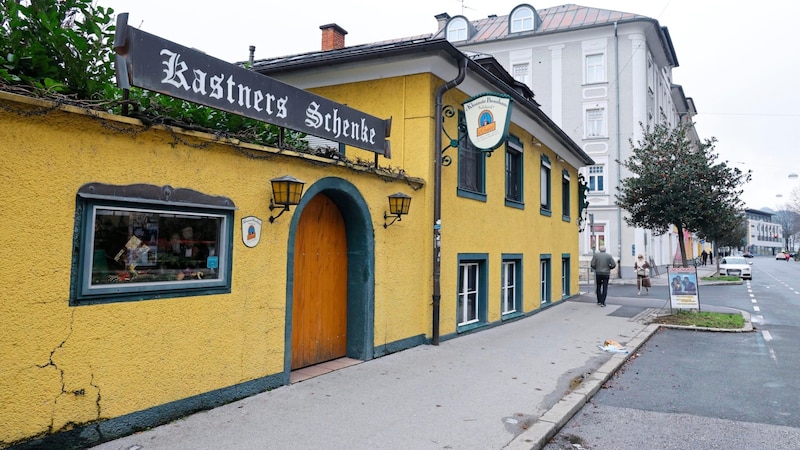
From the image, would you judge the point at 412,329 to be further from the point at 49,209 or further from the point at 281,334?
the point at 49,209

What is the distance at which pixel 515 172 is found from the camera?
12312mm

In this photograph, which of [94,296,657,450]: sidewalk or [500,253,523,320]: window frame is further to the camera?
[500,253,523,320]: window frame

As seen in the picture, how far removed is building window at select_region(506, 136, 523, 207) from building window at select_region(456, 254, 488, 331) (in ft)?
6.91

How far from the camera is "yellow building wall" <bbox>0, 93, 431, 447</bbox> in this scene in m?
3.59

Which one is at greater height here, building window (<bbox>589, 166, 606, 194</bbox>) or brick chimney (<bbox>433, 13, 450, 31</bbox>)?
brick chimney (<bbox>433, 13, 450, 31</bbox>)

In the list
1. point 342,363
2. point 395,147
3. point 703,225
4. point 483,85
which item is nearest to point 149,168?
point 342,363

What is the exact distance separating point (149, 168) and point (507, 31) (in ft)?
106

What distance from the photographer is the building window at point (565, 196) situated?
636 inches

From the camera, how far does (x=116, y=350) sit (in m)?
Result: 4.13

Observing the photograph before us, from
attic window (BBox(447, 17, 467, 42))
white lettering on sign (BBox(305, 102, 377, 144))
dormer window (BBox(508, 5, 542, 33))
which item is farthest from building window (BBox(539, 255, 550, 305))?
attic window (BBox(447, 17, 467, 42))

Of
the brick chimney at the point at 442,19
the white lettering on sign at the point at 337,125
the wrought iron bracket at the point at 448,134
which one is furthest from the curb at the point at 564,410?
the brick chimney at the point at 442,19

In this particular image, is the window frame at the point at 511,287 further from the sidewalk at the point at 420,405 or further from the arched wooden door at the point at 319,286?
the arched wooden door at the point at 319,286

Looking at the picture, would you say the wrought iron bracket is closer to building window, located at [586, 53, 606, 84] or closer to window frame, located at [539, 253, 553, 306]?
window frame, located at [539, 253, 553, 306]

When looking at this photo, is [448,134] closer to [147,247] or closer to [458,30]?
[147,247]
